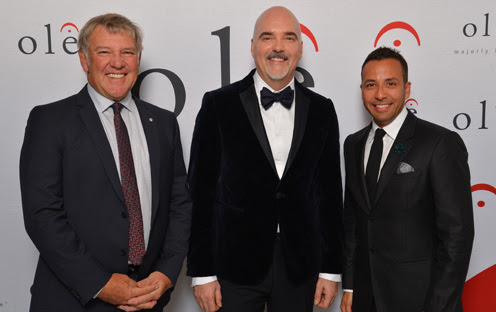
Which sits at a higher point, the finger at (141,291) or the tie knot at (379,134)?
the tie knot at (379,134)

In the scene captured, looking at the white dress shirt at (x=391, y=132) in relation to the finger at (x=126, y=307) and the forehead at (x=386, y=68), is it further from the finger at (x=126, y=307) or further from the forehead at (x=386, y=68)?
the finger at (x=126, y=307)

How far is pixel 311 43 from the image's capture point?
9.11 feet

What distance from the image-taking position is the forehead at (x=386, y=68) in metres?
2.09

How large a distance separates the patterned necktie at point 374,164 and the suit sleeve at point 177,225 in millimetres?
822

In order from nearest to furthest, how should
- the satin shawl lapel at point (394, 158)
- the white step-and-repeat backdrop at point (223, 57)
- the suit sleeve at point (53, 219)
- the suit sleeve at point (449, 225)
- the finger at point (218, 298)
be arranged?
the suit sleeve at point (53, 219) → the suit sleeve at point (449, 225) → the satin shawl lapel at point (394, 158) → the finger at point (218, 298) → the white step-and-repeat backdrop at point (223, 57)

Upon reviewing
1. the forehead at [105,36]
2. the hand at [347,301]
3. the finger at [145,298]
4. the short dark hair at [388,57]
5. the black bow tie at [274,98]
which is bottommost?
the hand at [347,301]

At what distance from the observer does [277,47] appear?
209 centimetres

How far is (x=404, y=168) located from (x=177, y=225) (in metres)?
1.03

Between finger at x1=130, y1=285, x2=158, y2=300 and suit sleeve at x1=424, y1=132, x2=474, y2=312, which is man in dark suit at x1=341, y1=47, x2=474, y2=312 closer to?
suit sleeve at x1=424, y1=132, x2=474, y2=312

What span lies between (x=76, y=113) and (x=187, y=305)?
1576 millimetres

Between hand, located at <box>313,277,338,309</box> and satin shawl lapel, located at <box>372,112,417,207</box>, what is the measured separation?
477 mm

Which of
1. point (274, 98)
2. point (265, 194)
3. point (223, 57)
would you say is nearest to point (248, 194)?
point (265, 194)

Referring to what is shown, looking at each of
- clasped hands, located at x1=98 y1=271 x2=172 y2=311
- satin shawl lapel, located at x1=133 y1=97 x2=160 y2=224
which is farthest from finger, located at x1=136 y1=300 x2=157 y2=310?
satin shawl lapel, located at x1=133 y1=97 x2=160 y2=224

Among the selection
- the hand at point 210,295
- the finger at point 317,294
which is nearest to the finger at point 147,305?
the hand at point 210,295
